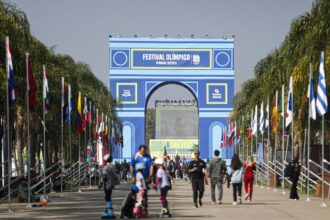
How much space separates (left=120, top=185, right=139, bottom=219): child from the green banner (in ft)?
413

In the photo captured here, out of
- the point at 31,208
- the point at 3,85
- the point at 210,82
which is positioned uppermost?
the point at 210,82

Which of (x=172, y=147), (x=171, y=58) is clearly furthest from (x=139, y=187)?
(x=172, y=147)

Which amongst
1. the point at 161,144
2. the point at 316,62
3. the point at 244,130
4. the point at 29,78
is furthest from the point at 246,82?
the point at 161,144

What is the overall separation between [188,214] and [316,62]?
627 inches

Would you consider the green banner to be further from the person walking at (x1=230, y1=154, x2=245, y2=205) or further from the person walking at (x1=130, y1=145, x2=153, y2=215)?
the person walking at (x1=130, y1=145, x2=153, y2=215)

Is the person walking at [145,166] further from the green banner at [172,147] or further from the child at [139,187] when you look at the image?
the green banner at [172,147]

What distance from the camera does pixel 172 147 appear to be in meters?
154

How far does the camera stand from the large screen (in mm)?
139750

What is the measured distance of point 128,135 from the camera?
109 m

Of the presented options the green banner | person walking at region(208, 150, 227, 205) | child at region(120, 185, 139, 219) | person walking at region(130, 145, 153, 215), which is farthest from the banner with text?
child at region(120, 185, 139, 219)

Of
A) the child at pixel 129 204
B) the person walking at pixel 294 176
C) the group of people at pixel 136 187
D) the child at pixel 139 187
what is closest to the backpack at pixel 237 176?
the person walking at pixel 294 176

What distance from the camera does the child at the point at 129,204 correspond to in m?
22.3

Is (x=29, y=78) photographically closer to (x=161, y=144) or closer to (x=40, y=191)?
(x=40, y=191)

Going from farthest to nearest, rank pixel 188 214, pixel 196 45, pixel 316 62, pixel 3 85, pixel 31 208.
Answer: pixel 196 45
pixel 316 62
pixel 3 85
pixel 31 208
pixel 188 214
